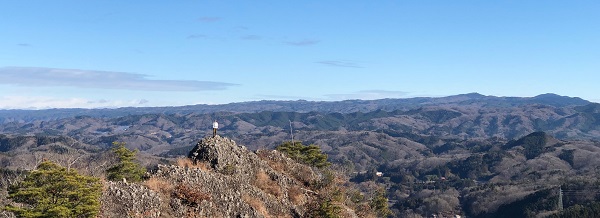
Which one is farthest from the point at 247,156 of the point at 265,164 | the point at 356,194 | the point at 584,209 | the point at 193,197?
the point at 584,209

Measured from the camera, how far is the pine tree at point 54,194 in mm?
22156

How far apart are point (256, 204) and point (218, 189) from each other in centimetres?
249

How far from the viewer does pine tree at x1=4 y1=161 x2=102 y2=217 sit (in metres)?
22.2

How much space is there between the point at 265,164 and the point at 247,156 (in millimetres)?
1925

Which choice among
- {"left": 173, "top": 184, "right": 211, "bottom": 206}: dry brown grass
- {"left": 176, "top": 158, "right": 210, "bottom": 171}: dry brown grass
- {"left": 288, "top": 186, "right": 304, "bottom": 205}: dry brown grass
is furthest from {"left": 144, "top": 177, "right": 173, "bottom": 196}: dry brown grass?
{"left": 288, "top": 186, "right": 304, "bottom": 205}: dry brown grass

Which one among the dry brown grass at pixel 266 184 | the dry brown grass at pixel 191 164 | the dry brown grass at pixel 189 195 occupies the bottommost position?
the dry brown grass at pixel 266 184

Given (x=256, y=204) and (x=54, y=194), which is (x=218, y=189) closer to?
(x=256, y=204)

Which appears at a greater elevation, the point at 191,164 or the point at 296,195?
the point at 191,164

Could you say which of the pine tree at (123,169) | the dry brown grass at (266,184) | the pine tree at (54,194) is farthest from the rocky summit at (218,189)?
the pine tree at (123,169)

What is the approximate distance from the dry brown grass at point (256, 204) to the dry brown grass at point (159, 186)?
4.78 meters

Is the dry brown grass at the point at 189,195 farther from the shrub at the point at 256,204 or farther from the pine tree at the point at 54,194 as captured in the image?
the pine tree at the point at 54,194

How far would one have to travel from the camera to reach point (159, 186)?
28906 millimetres

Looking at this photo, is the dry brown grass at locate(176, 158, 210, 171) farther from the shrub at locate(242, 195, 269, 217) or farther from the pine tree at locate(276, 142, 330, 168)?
the pine tree at locate(276, 142, 330, 168)

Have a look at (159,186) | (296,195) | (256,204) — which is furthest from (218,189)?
(296,195)
